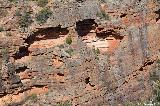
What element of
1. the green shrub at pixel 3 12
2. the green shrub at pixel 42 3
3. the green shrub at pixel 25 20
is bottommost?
the green shrub at pixel 25 20

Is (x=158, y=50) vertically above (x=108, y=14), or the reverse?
(x=108, y=14)

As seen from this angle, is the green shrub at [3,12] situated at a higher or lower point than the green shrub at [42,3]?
lower

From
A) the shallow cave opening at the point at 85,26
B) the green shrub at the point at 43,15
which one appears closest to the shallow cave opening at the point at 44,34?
the green shrub at the point at 43,15

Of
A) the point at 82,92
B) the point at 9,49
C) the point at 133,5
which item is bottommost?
the point at 82,92

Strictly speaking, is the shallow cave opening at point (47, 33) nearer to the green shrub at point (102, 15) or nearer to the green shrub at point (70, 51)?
the green shrub at point (70, 51)

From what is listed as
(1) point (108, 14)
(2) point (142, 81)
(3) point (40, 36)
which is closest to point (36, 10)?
(3) point (40, 36)

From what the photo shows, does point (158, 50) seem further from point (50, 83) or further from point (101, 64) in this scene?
point (50, 83)

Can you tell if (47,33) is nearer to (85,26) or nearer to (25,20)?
(25,20)

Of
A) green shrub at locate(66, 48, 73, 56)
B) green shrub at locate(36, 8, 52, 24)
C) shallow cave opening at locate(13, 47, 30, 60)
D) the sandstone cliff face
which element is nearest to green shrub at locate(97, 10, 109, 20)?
the sandstone cliff face

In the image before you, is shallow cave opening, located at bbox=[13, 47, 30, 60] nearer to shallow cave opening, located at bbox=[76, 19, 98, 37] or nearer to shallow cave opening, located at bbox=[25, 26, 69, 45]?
shallow cave opening, located at bbox=[25, 26, 69, 45]
